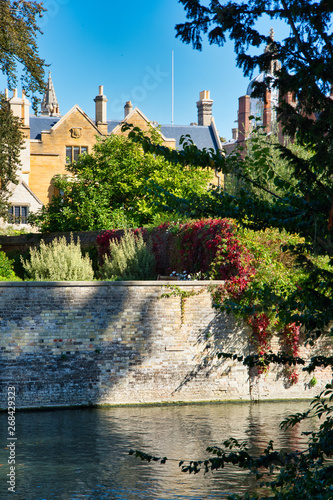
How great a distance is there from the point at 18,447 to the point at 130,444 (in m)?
1.97

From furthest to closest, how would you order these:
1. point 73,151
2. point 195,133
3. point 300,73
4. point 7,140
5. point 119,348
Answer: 1. point 195,133
2. point 73,151
3. point 7,140
4. point 119,348
5. point 300,73

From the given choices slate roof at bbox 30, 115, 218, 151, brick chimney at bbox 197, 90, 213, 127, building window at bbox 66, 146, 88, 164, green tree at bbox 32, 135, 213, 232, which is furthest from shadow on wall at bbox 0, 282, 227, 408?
brick chimney at bbox 197, 90, 213, 127

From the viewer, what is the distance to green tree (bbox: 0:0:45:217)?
1972 centimetres

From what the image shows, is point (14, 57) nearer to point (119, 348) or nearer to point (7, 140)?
point (7, 140)

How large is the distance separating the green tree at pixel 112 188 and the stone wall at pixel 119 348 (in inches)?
502

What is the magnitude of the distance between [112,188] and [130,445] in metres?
20.8

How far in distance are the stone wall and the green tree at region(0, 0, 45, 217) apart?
29.3 feet

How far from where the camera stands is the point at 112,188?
30.5 meters

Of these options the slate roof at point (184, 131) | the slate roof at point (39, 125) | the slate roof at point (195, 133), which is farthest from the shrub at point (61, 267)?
the slate roof at point (195, 133)

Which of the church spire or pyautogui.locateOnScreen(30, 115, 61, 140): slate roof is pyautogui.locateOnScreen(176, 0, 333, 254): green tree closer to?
pyautogui.locateOnScreen(30, 115, 61, 140): slate roof

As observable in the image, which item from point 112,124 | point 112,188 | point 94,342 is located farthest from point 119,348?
point 112,124

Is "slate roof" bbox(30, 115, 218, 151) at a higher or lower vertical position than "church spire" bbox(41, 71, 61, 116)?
lower

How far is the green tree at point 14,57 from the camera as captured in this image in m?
19.7

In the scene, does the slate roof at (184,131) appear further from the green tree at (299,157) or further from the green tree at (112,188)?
the green tree at (299,157)
